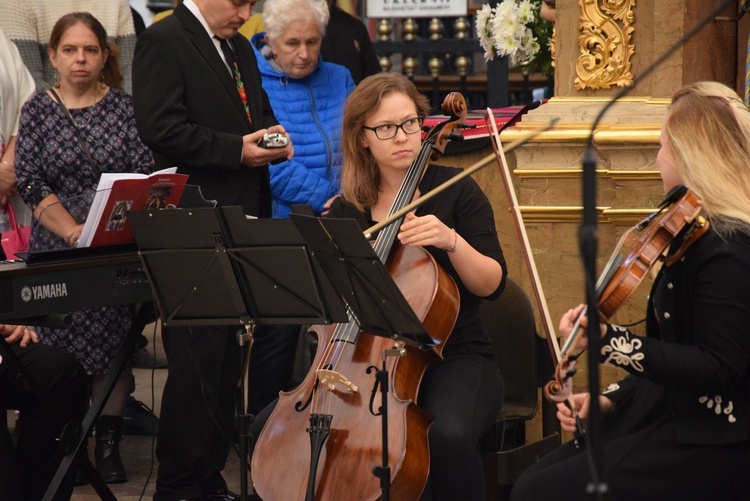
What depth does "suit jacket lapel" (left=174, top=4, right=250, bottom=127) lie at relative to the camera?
3.83 metres

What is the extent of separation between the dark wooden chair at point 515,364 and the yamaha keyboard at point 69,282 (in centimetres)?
108

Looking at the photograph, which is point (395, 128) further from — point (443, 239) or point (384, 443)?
point (384, 443)

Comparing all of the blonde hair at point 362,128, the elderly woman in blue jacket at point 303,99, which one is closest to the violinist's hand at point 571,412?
the blonde hair at point 362,128

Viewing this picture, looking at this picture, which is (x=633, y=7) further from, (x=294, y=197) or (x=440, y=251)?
(x=294, y=197)

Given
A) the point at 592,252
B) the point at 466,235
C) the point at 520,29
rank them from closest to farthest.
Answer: the point at 592,252, the point at 466,235, the point at 520,29

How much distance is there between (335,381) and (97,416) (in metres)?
0.93

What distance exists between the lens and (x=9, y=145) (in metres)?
4.48

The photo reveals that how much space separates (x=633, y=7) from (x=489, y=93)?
120 inches

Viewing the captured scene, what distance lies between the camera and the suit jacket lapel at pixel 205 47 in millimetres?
3828

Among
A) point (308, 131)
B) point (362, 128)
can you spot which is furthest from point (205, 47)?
point (362, 128)

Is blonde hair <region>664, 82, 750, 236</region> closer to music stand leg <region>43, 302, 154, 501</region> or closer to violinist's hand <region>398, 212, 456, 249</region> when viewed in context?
violinist's hand <region>398, 212, 456, 249</region>

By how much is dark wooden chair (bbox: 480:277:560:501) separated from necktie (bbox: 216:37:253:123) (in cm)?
120

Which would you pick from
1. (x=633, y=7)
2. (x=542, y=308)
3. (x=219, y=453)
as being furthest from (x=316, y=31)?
(x=542, y=308)

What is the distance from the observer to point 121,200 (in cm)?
316
